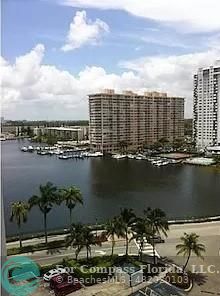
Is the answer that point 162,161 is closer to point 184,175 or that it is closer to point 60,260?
point 184,175

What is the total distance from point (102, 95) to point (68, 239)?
1228 cm

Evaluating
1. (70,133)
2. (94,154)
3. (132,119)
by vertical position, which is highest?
(132,119)

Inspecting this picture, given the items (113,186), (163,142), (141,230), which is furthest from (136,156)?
(141,230)

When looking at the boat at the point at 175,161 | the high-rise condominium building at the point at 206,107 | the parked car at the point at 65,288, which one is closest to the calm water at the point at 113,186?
the boat at the point at 175,161

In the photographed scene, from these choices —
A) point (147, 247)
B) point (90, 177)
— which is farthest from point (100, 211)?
point (90, 177)

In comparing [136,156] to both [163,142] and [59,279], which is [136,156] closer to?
[163,142]

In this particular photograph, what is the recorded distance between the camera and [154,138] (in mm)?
17172

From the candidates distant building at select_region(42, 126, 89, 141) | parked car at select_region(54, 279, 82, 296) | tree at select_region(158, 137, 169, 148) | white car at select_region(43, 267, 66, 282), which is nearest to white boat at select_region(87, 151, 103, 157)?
tree at select_region(158, 137, 169, 148)

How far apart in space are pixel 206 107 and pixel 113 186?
8.24 m

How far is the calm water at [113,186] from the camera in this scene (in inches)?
222

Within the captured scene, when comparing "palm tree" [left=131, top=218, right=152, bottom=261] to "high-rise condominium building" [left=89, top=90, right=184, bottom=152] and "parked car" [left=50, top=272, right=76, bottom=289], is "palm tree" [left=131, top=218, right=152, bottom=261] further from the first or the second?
"high-rise condominium building" [left=89, top=90, right=184, bottom=152]

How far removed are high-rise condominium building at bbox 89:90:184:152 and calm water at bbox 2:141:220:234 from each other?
7.47 feet

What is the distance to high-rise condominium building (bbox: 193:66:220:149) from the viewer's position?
14484 millimetres

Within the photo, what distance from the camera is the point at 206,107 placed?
14.9m
